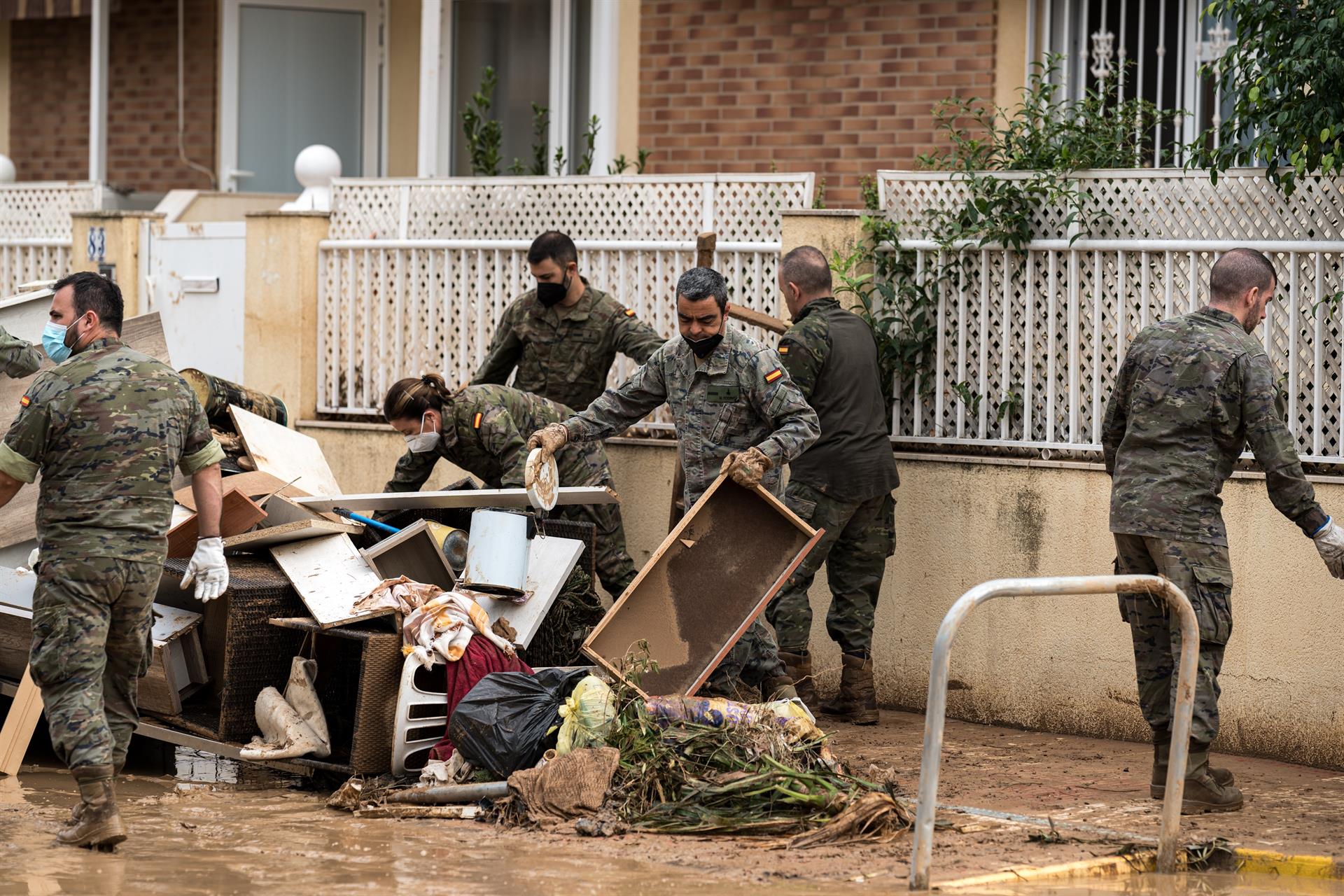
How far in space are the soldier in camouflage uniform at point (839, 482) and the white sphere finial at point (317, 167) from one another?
457 cm

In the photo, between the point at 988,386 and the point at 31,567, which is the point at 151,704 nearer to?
the point at 31,567

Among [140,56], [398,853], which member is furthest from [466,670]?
[140,56]

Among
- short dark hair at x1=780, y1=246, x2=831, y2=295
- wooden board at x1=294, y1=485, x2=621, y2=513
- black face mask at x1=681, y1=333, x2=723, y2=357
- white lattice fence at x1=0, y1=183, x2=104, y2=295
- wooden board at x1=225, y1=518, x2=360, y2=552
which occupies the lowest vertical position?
wooden board at x1=225, y1=518, x2=360, y2=552

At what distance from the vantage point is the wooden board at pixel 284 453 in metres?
8.15

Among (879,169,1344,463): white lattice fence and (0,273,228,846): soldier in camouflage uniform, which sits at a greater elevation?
(879,169,1344,463): white lattice fence

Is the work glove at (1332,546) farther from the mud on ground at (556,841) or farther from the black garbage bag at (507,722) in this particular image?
the black garbage bag at (507,722)

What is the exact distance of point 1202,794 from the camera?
6371 millimetres

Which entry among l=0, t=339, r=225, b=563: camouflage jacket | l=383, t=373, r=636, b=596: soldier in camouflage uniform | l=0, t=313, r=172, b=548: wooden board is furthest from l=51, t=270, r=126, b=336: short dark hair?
l=383, t=373, r=636, b=596: soldier in camouflage uniform

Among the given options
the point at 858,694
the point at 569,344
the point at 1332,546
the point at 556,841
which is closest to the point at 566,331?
the point at 569,344

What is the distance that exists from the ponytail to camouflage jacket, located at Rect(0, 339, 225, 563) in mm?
1857

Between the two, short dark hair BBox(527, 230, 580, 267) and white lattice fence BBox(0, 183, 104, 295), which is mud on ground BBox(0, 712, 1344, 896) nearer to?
short dark hair BBox(527, 230, 580, 267)

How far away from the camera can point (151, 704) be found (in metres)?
7.18

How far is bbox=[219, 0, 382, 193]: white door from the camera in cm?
1373

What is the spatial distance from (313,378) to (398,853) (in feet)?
17.5
